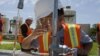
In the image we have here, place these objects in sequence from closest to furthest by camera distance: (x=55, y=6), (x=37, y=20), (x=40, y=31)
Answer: (x=55, y=6)
(x=37, y=20)
(x=40, y=31)

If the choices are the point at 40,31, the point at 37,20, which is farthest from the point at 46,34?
the point at 37,20

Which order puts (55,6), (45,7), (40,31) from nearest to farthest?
(55,6) → (45,7) → (40,31)

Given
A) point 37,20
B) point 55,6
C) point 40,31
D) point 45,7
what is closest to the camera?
point 55,6

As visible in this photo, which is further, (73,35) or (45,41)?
(45,41)

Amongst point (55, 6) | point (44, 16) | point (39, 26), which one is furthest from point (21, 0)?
point (55, 6)

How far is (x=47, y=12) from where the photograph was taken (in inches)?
184

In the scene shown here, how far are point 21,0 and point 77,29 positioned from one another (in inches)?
33.2

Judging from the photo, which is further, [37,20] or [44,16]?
[37,20]

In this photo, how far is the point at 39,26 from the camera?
219 inches

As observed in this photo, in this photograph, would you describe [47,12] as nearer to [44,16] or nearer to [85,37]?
[44,16]

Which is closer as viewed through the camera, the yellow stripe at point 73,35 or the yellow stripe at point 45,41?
the yellow stripe at point 73,35

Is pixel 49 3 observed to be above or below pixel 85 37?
above

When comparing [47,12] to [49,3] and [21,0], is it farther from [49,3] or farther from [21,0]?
[21,0]

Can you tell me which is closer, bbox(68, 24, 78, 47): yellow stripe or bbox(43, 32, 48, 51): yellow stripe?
bbox(68, 24, 78, 47): yellow stripe
